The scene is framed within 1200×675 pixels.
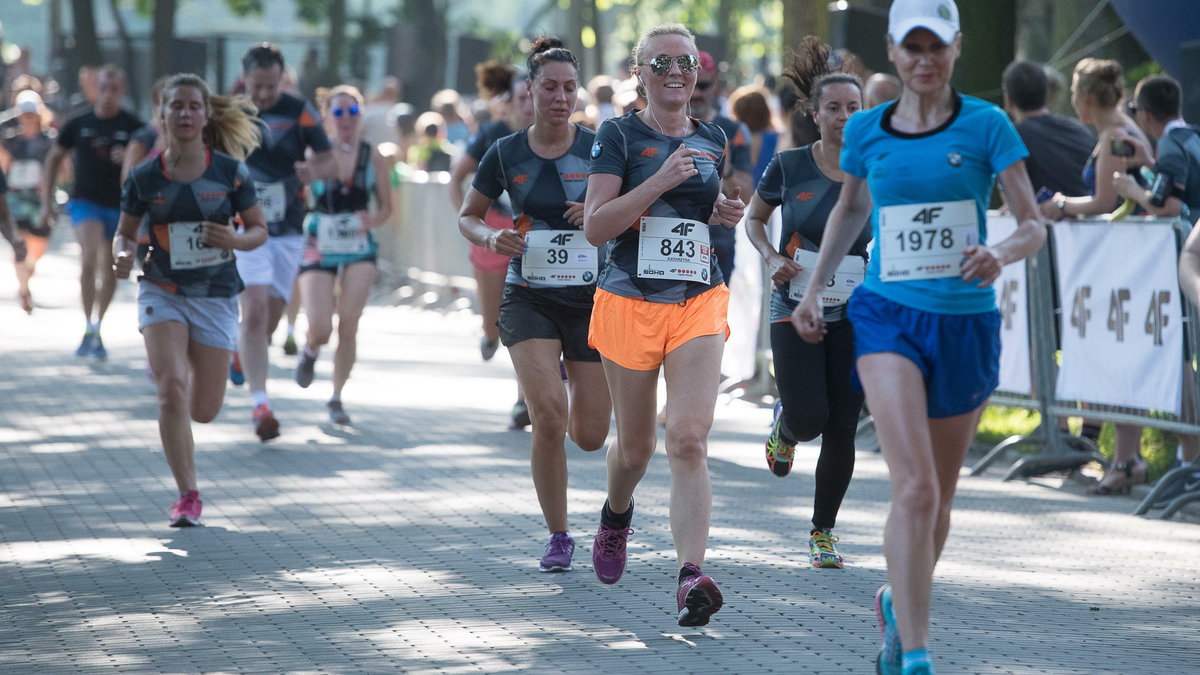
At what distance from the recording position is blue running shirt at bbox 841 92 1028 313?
5.28 metres

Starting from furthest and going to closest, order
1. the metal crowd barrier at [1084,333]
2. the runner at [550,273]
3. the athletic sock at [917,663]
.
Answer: the metal crowd barrier at [1084,333]
the runner at [550,273]
the athletic sock at [917,663]

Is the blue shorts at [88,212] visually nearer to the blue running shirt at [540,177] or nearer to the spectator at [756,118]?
the spectator at [756,118]

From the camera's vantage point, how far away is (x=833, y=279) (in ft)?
25.0

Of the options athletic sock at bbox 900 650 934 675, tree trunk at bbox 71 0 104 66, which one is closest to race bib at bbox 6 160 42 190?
tree trunk at bbox 71 0 104 66

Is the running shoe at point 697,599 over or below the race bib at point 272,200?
below

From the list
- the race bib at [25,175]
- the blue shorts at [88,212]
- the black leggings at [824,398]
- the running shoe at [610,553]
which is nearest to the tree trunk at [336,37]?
the race bib at [25,175]

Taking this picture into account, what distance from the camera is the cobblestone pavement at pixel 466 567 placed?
19.7 feet

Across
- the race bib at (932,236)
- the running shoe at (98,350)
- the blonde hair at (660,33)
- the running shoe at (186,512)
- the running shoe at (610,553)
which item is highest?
the blonde hair at (660,33)

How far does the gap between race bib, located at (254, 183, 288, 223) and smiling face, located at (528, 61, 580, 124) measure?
4826 mm

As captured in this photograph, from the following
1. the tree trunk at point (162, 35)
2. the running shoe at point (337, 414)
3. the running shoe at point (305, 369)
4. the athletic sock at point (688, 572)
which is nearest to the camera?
the athletic sock at point (688, 572)

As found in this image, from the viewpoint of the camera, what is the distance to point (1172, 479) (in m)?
9.28

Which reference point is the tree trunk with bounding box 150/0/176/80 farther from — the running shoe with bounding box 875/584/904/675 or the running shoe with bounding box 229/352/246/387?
the running shoe with bounding box 875/584/904/675

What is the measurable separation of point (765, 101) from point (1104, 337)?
13.2 feet

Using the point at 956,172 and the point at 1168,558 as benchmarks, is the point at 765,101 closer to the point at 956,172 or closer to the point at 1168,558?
the point at 1168,558
